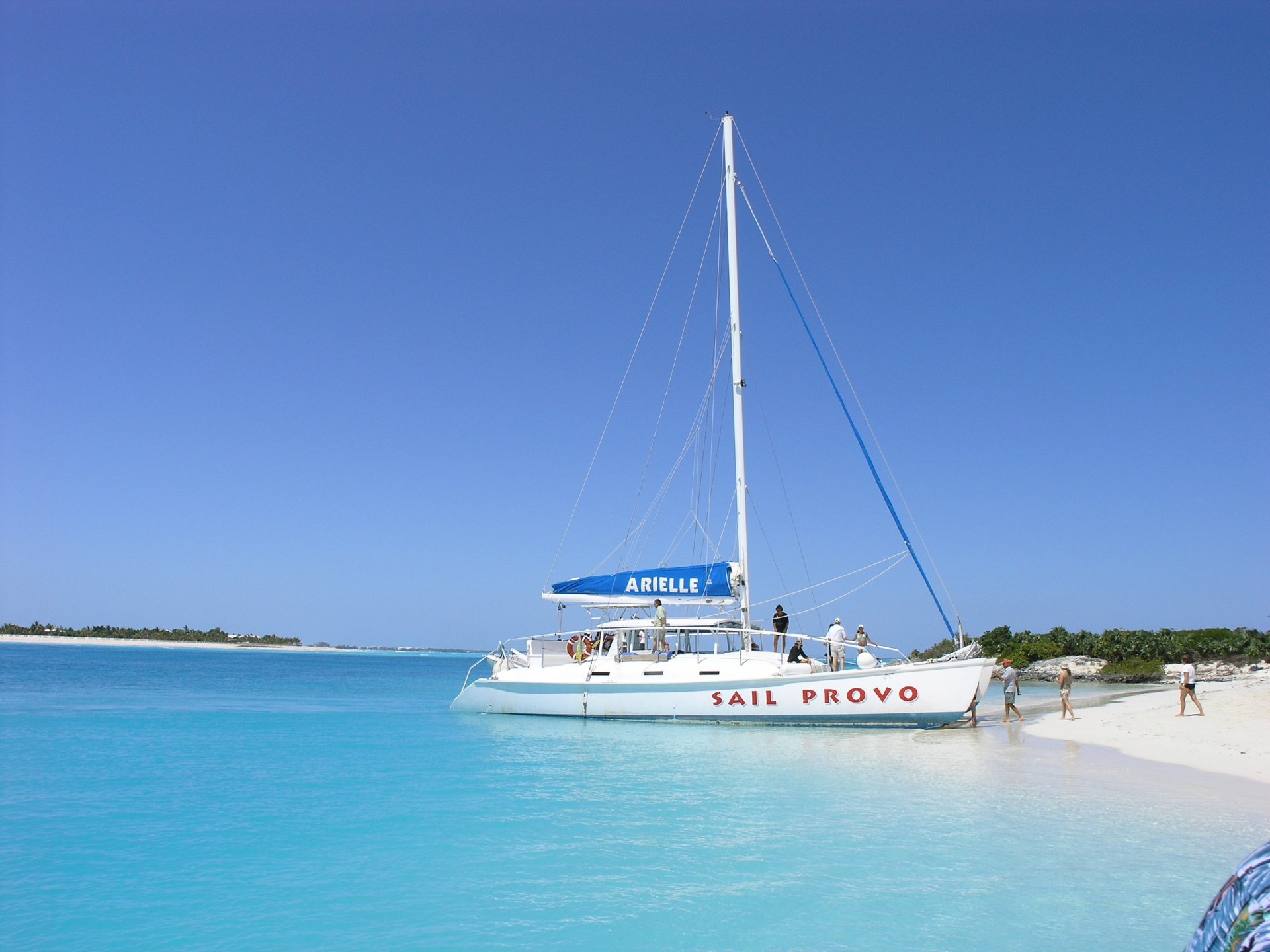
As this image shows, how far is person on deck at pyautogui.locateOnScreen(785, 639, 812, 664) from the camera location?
20125 mm

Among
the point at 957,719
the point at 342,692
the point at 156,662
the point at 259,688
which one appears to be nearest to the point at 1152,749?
the point at 957,719

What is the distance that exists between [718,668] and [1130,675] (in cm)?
2612

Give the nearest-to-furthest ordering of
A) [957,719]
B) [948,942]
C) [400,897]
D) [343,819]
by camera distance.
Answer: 1. [948,942]
2. [400,897]
3. [343,819]
4. [957,719]

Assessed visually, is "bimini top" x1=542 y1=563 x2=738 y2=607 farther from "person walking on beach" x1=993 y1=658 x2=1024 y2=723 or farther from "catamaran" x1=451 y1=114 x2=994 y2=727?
"person walking on beach" x1=993 y1=658 x2=1024 y2=723

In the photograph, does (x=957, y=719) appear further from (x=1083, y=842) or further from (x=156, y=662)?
(x=156, y=662)

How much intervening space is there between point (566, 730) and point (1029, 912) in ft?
48.0

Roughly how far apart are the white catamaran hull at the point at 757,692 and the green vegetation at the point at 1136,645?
19.4 metres

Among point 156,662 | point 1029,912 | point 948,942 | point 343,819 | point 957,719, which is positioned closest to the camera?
point 948,942

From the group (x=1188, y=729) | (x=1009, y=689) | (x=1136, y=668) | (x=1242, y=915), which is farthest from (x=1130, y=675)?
(x=1242, y=915)

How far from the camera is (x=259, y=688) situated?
42188 mm

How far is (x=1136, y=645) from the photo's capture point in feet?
135

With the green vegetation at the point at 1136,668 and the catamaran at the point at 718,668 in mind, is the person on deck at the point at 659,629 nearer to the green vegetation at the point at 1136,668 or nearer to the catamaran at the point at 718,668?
the catamaran at the point at 718,668

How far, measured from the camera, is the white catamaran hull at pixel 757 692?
1883cm

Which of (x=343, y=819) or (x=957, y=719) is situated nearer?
(x=343, y=819)
